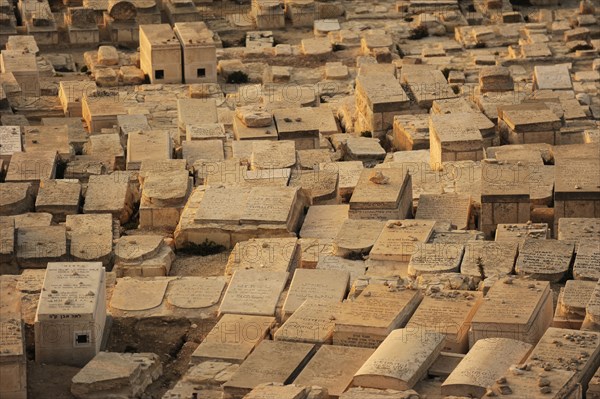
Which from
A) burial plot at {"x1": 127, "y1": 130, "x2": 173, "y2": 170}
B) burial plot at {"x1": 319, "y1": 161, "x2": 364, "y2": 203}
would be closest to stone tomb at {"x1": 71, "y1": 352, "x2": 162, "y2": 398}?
burial plot at {"x1": 319, "y1": 161, "x2": 364, "y2": 203}

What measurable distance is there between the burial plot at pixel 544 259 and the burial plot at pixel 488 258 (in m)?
0.17

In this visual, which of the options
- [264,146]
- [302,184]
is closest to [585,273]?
[302,184]

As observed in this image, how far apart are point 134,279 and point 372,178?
5.47 m

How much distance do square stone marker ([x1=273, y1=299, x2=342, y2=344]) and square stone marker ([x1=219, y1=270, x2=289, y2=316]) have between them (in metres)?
0.65

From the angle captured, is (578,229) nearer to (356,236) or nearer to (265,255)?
(356,236)

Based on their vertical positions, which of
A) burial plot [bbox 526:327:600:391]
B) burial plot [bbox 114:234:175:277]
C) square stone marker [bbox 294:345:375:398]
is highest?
burial plot [bbox 526:327:600:391]

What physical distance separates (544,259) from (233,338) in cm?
571

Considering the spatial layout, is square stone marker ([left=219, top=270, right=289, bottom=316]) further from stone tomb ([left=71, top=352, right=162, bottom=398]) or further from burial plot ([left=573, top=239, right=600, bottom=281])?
burial plot ([left=573, top=239, right=600, bottom=281])

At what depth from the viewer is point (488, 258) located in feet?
103

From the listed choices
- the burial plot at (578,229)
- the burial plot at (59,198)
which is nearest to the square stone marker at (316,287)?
the burial plot at (578,229)

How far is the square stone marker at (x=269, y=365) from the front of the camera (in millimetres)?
26469

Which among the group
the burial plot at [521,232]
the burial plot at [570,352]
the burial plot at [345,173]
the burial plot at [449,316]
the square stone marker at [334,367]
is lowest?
the burial plot at [345,173]

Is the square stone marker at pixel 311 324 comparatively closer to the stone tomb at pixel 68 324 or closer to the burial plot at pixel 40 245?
the stone tomb at pixel 68 324

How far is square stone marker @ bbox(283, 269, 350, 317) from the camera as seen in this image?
29.9m
